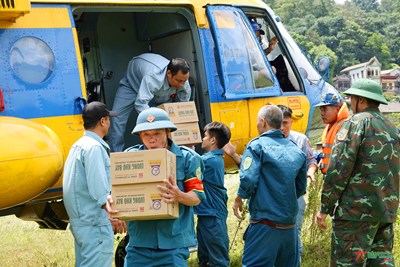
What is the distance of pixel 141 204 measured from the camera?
4.49 meters

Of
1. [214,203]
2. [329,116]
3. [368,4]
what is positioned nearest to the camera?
[214,203]

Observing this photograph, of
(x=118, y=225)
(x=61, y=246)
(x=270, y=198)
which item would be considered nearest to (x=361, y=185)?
(x=270, y=198)

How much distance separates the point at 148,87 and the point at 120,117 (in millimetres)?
629

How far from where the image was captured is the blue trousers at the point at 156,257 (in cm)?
460

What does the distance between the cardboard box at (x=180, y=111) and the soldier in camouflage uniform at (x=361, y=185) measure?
6.64ft

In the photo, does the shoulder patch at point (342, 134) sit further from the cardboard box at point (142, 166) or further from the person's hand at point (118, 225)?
the person's hand at point (118, 225)

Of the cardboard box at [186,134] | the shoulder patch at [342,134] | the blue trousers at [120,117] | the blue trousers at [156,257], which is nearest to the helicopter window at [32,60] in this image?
the blue trousers at [120,117]

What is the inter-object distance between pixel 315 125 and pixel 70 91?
378 cm

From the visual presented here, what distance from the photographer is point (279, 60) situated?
911 cm

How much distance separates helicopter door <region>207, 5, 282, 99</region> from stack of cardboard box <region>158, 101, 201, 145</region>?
747 millimetres

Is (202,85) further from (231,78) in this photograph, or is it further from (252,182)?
(252,182)

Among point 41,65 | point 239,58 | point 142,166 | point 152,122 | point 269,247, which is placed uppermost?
point 41,65

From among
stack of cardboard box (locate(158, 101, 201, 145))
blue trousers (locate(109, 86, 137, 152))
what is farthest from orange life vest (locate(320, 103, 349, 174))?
blue trousers (locate(109, 86, 137, 152))

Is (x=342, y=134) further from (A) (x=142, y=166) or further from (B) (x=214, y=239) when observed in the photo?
(B) (x=214, y=239)
